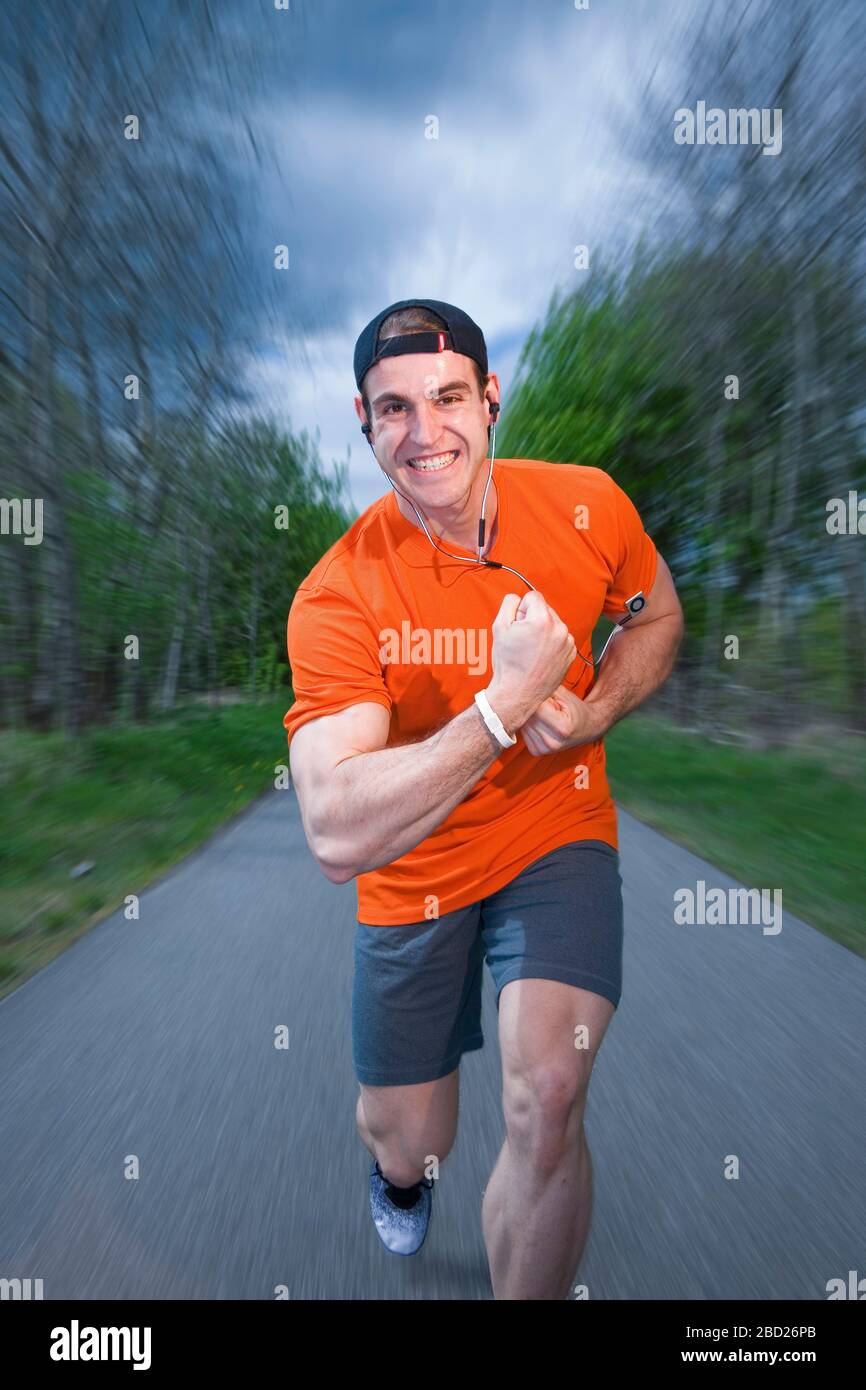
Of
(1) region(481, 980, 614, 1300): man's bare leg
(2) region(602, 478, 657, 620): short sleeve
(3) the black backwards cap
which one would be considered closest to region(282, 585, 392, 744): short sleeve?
(3) the black backwards cap

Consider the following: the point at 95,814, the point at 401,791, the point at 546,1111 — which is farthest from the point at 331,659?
the point at 95,814

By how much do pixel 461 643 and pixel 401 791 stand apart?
542mm

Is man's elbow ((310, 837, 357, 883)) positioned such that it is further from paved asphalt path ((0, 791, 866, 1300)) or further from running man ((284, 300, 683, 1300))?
paved asphalt path ((0, 791, 866, 1300))

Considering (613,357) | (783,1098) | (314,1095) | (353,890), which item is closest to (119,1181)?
(314,1095)

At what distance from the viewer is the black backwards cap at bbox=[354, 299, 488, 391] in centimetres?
266

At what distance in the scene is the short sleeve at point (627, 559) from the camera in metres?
2.99

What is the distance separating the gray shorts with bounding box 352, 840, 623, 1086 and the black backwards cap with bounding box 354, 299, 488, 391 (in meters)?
1.27

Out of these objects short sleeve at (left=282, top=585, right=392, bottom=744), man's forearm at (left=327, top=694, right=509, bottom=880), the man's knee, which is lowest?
the man's knee

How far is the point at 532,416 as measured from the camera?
91.7 ft

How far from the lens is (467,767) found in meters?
2.26

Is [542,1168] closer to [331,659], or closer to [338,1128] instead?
[331,659]

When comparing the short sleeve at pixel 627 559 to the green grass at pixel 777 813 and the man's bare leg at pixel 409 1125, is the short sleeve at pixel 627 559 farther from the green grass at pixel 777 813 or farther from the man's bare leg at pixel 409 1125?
the green grass at pixel 777 813

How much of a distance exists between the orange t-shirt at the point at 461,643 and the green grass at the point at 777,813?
3316 mm

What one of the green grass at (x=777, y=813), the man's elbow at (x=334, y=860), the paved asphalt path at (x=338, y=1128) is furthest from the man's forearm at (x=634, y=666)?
the green grass at (x=777, y=813)
